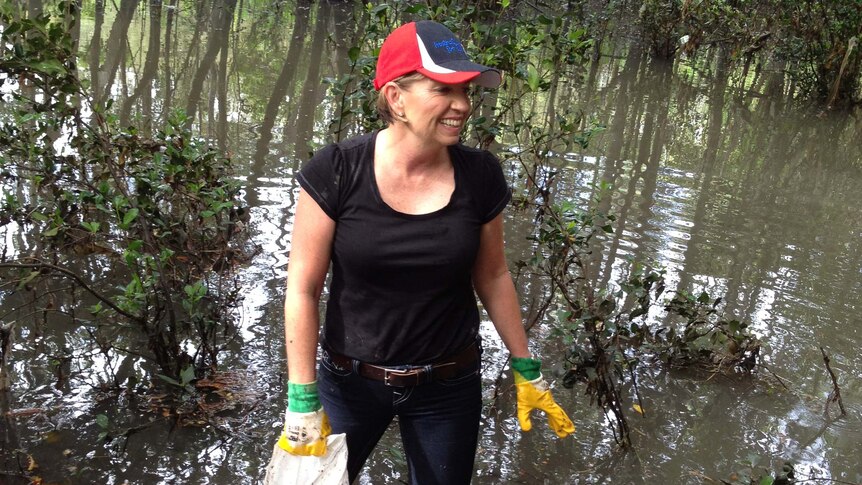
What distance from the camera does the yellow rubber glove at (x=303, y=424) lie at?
218 centimetres

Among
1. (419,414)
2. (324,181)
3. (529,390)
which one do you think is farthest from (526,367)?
(324,181)

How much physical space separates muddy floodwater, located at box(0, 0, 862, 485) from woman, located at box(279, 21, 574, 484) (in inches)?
39.3

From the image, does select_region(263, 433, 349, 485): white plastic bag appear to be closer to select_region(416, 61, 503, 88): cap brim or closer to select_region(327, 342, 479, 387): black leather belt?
select_region(327, 342, 479, 387): black leather belt

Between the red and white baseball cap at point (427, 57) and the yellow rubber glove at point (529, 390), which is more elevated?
the red and white baseball cap at point (427, 57)

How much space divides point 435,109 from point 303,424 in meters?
0.88

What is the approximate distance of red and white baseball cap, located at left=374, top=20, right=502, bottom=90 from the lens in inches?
80.7

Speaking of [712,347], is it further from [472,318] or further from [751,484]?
[472,318]

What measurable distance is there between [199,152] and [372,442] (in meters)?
2.94

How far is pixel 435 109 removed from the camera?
209cm

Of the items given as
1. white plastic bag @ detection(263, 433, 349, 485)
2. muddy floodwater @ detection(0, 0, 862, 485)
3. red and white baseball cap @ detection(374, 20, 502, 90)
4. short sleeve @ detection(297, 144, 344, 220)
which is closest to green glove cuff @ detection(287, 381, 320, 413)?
white plastic bag @ detection(263, 433, 349, 485)

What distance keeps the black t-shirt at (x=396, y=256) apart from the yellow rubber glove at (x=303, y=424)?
0.15 meters

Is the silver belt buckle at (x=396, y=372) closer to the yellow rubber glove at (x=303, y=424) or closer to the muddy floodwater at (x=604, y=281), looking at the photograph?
the yellow rubber glove at (x=303, y=424)

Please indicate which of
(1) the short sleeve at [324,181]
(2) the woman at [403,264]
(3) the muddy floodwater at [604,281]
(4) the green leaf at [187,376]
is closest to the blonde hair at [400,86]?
(2) the woman at [403,264]

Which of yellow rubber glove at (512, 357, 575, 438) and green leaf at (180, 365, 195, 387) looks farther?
green leaf at (180, 365, 195, 387)
